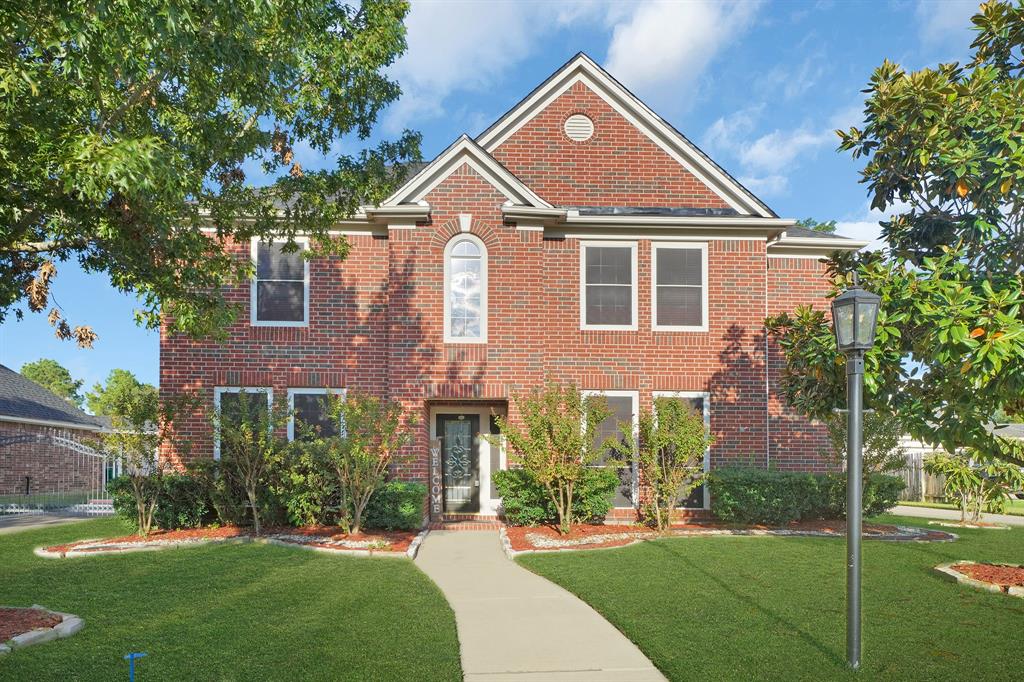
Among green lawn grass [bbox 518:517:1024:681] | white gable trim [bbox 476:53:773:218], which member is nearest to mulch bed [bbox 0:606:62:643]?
green lawn grass [bbox 518:517:1024:681]

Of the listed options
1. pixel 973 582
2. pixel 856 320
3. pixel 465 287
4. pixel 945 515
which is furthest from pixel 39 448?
pixel 945 515

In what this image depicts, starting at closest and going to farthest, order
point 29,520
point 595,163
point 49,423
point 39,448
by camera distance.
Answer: point 595,163 → point 29,520 → point 49,423 → point 39,448

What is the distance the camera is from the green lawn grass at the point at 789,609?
614 cm

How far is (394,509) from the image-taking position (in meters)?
13.7

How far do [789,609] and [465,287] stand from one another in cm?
913

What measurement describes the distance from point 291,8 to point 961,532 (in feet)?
50.1

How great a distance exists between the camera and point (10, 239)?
776 centimetres

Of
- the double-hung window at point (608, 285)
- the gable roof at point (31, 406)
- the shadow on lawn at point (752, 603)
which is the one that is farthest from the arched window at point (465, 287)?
the gable roof at point (31, 406)

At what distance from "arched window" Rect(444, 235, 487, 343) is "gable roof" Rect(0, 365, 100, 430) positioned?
1928 centimetres

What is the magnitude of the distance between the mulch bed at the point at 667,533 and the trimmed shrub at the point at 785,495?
27 centimetres

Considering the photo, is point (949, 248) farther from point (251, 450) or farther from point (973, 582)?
point (251, 450)

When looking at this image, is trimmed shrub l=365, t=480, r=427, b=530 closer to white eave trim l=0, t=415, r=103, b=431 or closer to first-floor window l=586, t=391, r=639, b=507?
first-floor window l=586, t=391, r=639, b=507

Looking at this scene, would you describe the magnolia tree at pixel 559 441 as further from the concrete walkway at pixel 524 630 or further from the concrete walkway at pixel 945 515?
the concrete walkway at pixel 945 515

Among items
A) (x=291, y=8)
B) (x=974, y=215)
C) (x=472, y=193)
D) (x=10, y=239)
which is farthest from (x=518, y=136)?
(x=10, y=239)
